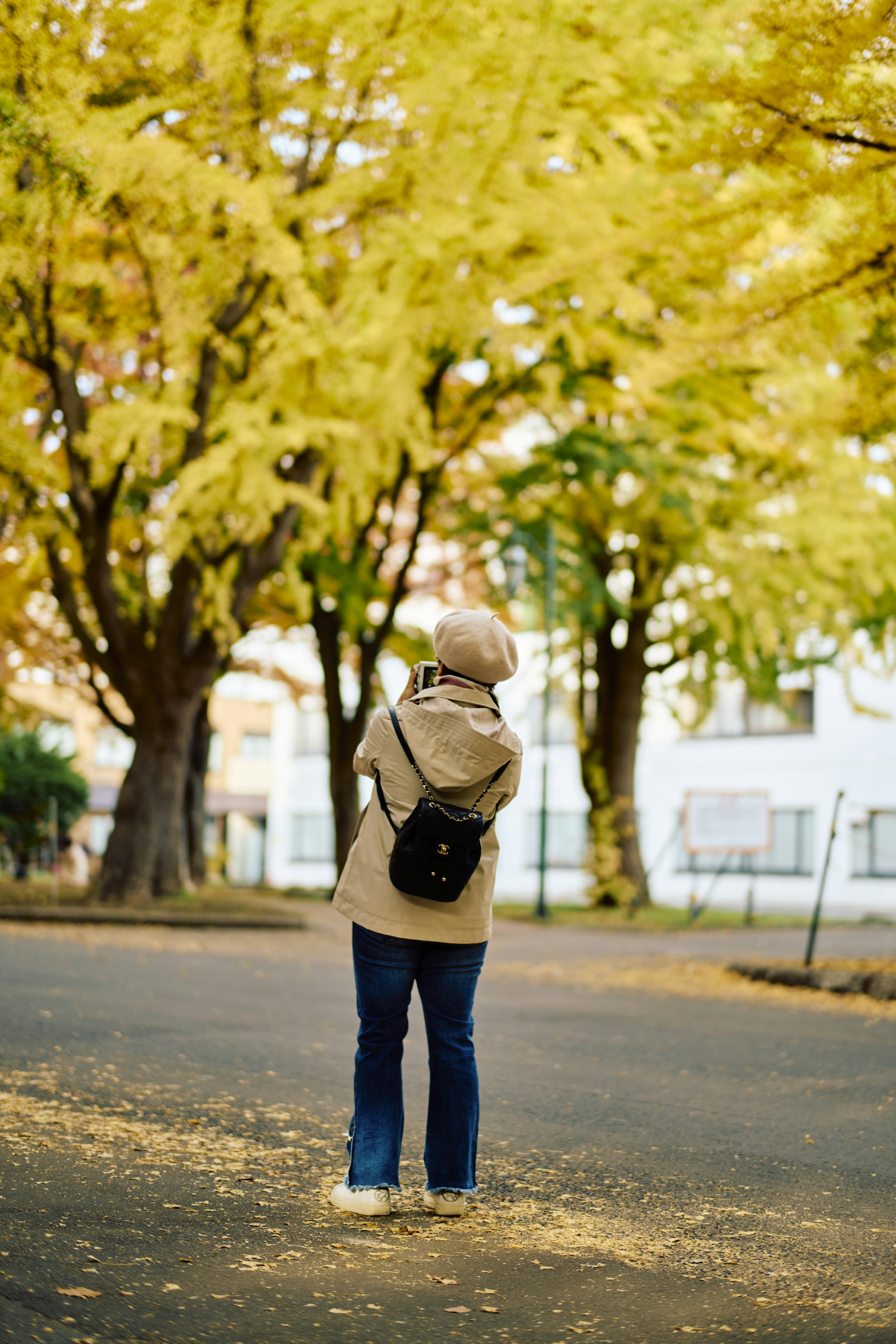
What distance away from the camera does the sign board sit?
65.5 ft

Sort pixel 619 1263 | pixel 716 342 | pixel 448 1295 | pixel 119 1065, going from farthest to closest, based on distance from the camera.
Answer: pixel 716 342 → pixel 119 1065 → pixel 619 1263 → pixel 448 1295

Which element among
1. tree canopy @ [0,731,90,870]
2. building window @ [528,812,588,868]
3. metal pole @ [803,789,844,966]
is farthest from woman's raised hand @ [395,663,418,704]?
building window @ [528,812,588,868]

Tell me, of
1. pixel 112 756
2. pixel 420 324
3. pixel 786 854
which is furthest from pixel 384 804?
pixel 112 756

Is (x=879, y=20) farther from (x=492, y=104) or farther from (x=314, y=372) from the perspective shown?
(x=314, y=372)

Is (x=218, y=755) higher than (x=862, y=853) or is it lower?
higher

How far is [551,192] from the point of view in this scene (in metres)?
10.3

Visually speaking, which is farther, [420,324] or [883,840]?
[883,840]

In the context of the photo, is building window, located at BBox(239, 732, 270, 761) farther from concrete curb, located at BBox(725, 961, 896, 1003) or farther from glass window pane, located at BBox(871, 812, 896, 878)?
concrete curb, located at BBox(725, 961, 896, 1003)

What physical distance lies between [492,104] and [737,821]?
1291 centimetres

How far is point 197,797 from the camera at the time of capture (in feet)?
74.0

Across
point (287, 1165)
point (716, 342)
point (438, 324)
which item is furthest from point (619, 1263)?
point (438, 324)

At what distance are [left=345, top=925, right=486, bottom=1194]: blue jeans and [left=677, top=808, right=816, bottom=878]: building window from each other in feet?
103

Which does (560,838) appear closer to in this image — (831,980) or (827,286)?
(831,980)

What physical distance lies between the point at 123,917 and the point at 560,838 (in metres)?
28.7
